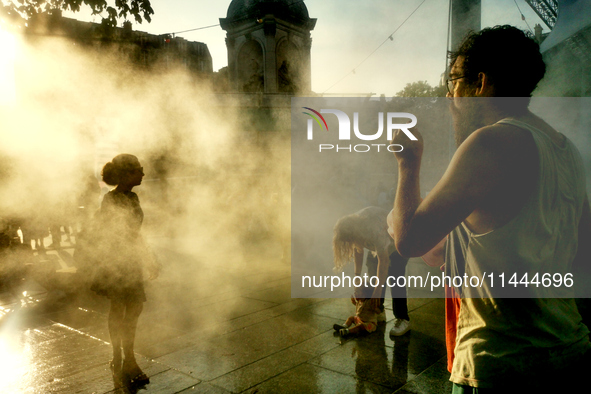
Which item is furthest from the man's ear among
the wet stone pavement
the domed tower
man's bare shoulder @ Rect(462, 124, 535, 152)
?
the domed tower

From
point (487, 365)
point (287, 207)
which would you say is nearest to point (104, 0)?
point (287, 207)

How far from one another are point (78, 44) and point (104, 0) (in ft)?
10.5

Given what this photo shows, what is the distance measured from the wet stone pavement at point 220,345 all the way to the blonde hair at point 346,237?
84cm

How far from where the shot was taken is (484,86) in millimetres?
1248

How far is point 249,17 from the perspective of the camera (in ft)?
71.5

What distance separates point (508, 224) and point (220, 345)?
3.44m

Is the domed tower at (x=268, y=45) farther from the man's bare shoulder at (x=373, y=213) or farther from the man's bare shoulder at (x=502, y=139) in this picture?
the man's bare shoulder at (x=502, y=139)

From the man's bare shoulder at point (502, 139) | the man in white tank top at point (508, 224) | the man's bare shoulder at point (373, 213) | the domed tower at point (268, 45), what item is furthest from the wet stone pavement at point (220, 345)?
the domed tower at point (268, 45)

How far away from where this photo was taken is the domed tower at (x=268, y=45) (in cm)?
2147

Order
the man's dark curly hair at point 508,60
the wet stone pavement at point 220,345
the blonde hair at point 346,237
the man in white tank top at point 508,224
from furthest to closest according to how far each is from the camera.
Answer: the blonde hair at point 346,237 → the wet stone pavement at point 220,345 → the man's dark curly hair at point 508,60 → the man in white tank top at point 508,224

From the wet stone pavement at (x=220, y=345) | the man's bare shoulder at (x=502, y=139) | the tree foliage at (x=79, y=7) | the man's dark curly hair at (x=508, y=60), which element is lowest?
the wet stone pavement at (x=220, y=345)

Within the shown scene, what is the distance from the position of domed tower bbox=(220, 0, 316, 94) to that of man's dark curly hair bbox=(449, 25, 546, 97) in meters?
20.8

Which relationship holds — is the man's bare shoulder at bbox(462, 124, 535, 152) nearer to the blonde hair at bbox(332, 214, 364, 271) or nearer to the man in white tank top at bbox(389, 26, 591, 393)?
the man in white tank top at bbox(389, 26, 591, 393)

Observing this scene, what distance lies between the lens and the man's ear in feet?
4.07
